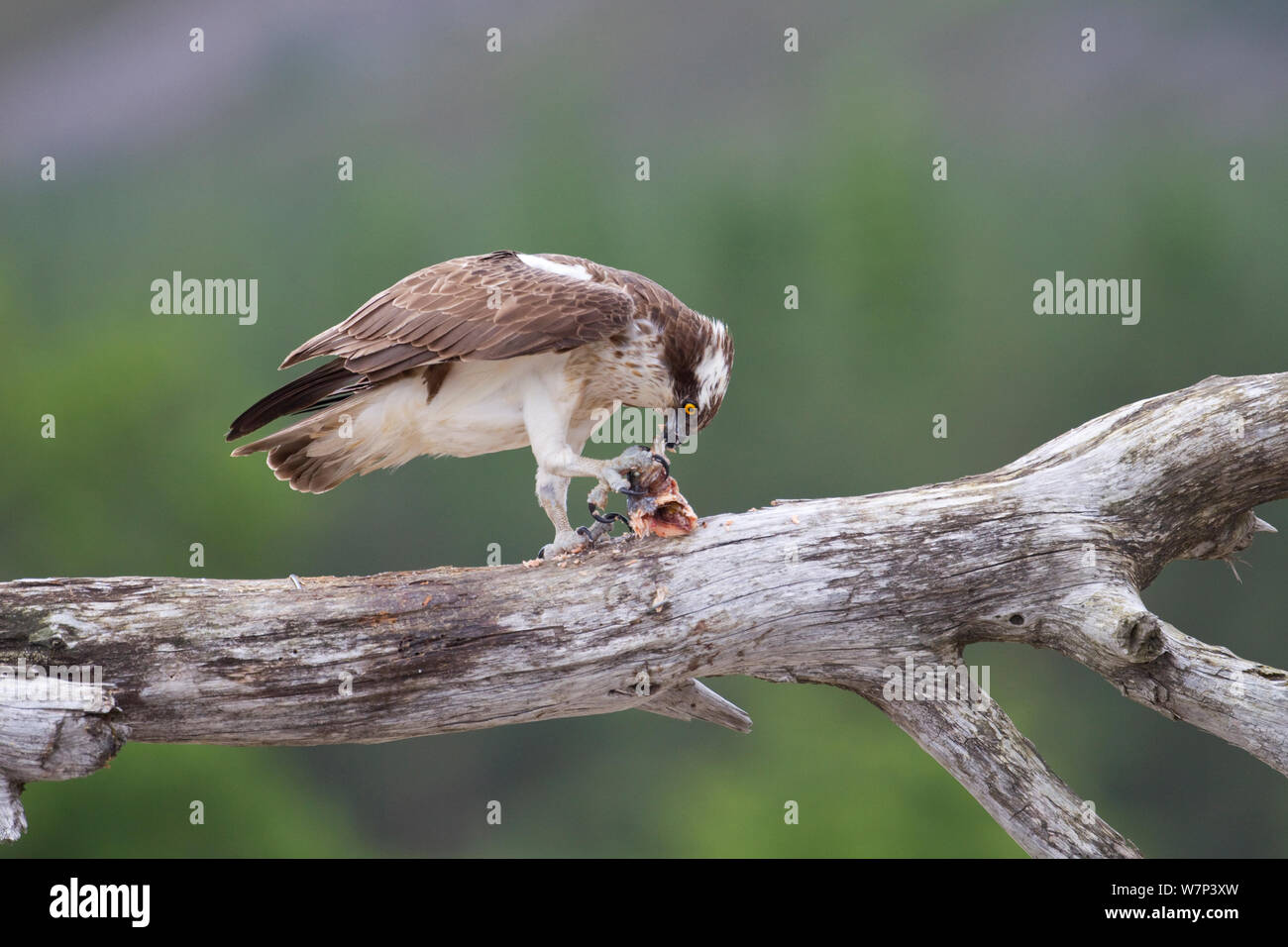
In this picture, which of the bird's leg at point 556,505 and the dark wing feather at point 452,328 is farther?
the bird's leg at point 556,505

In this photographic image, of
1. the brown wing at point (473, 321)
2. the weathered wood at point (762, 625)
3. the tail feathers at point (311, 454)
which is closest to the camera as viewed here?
the weathered wood at point (762, 625)

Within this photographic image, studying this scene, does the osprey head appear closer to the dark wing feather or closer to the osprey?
the osprey

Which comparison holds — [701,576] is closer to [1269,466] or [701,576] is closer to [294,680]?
[294,680]

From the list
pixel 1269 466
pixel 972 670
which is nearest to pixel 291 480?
pixel 972 670

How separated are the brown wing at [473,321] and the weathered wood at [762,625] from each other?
0.52m

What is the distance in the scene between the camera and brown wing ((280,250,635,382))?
2.94 metres

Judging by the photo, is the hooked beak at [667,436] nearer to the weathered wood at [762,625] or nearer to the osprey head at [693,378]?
the osprey head at [693,378]

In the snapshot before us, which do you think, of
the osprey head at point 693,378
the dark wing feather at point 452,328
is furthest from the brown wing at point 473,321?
the osprey head at point 693,378

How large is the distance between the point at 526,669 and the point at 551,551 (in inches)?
20.7

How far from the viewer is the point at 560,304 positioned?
2.99 metres

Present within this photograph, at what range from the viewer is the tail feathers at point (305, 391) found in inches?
117

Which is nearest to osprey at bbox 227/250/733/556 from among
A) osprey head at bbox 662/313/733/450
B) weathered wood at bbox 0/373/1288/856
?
osprey head at bbox 662/313/733/450

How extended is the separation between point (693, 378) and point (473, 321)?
1.92 feet

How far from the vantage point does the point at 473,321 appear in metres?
2.97
